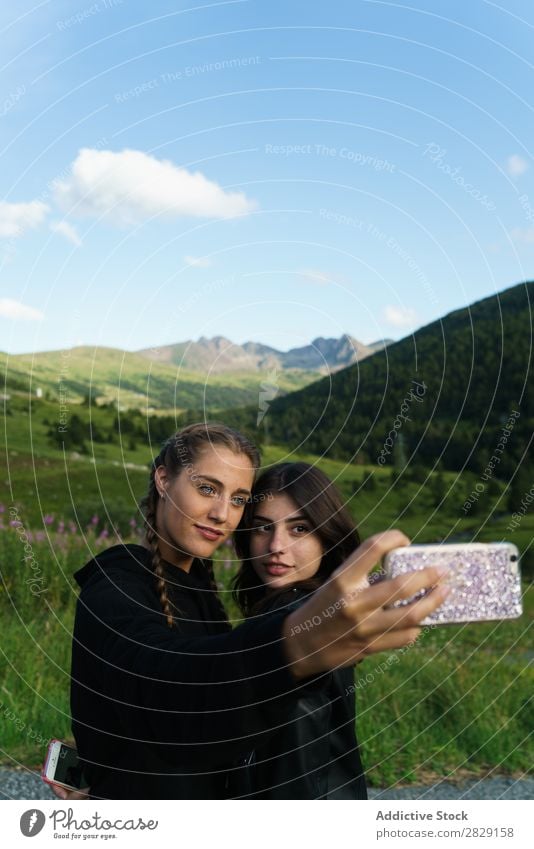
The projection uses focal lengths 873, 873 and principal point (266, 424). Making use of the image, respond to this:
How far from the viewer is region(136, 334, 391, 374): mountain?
3.21m

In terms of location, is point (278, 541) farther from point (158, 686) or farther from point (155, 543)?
point (158, 686)

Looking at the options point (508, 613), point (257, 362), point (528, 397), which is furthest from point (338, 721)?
point (528, 397)

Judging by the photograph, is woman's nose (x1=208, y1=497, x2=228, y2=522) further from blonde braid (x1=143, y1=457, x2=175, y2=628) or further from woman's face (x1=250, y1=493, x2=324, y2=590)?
woman's face (x1=250, y1=493, x2=324, y2=590)

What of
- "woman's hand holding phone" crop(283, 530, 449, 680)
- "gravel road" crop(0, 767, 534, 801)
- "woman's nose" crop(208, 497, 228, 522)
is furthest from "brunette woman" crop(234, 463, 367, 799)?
"gravel road" crop(0, 767, 534, 801)

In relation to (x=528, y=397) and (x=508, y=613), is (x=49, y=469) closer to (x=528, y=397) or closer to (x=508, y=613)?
(x=528, y=397)

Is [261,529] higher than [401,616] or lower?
lower

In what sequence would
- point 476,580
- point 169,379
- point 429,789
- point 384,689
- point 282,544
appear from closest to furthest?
point 476,580
point 282,544
point 429,789
point 384,689
point 169,379

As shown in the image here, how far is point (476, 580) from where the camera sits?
1.06 meters

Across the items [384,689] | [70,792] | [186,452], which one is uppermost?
[186,452]

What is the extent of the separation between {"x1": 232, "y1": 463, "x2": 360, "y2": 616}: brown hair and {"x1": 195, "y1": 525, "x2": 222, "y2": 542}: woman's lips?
0.45 metres

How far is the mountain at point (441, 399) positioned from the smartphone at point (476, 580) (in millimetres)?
9020

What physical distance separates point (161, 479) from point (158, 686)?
909 mm

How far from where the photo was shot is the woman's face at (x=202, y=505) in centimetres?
183

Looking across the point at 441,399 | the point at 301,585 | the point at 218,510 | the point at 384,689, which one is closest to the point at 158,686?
the point at 218,510
